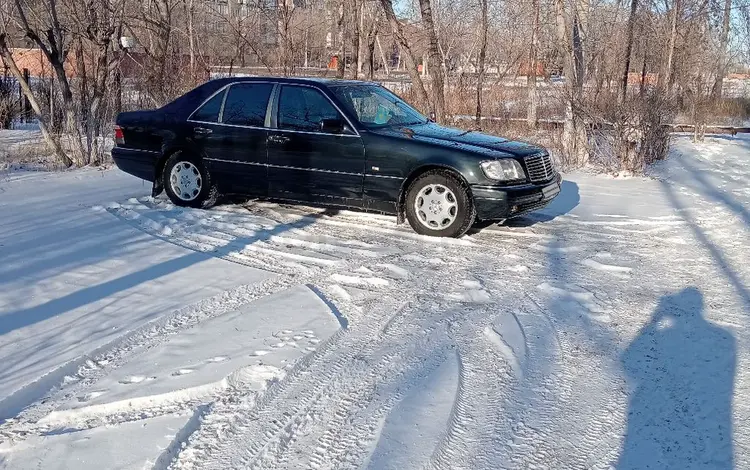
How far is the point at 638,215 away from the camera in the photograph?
876 cm

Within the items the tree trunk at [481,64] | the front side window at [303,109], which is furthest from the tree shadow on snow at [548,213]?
the tree trunk at [481,64]

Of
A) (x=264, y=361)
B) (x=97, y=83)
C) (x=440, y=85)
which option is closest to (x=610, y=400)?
(x=264, y=361)

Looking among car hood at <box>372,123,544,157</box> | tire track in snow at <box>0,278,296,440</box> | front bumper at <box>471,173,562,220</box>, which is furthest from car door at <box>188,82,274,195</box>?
tire track in snow at <box>0,278,296,440</box>

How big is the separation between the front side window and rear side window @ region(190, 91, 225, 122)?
86cm

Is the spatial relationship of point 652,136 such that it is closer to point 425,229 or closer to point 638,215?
point 638,215

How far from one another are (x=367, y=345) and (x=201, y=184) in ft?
Result: 15.7

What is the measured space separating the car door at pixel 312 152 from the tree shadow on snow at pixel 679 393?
356 centimetres

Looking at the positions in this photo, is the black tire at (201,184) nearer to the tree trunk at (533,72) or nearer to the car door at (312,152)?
the car door at (312,152)

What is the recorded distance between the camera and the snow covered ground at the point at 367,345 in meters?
3.38

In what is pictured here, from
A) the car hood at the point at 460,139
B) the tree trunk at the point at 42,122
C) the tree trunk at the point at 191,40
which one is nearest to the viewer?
the car hood at the point at 460,139

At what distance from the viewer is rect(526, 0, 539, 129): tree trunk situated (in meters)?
17.4

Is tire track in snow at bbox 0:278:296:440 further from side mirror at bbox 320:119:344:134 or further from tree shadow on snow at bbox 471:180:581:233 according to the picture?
tree shadow on snow at bbox 471:180:581:233

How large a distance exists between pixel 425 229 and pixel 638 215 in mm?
2883

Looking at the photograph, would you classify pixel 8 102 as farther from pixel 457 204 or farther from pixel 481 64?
pixel 457 204
